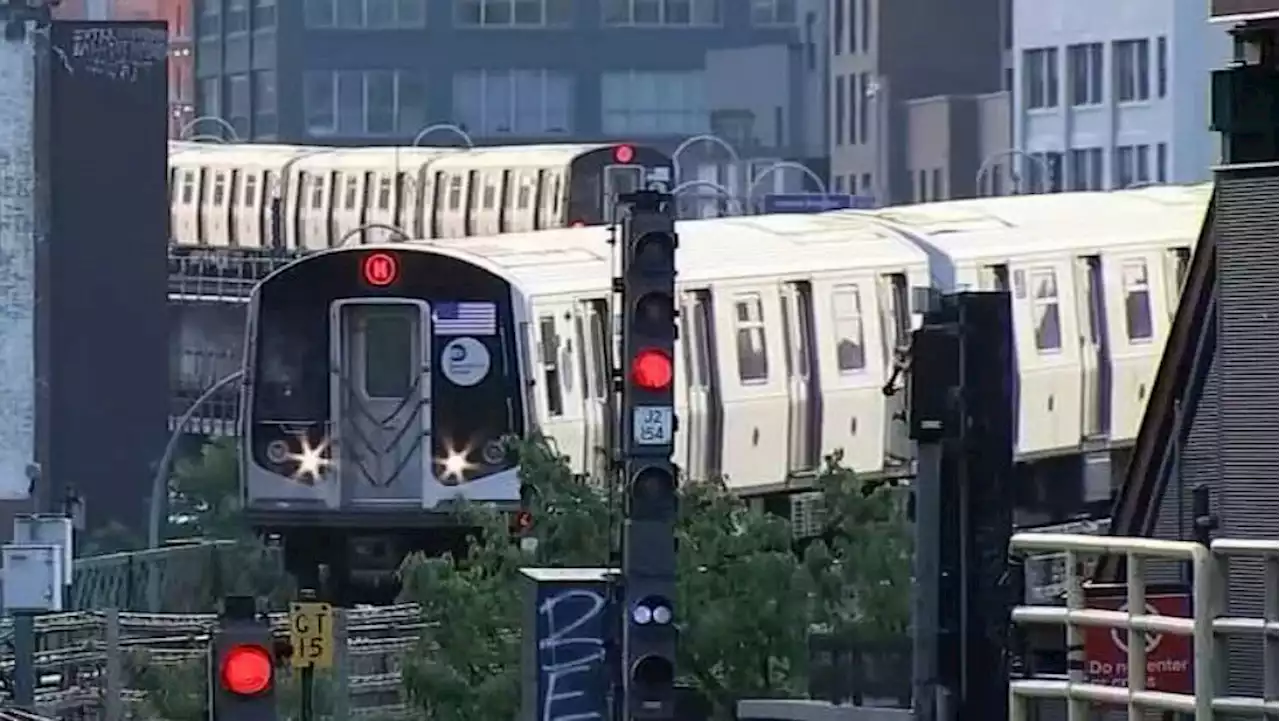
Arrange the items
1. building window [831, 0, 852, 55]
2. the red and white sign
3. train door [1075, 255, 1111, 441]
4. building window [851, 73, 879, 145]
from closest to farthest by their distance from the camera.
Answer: the red and white sign
train door [1075, 255, 1111, 441]
building window [851, 73, 879, 145]
building window [831, 0, 852, 55]

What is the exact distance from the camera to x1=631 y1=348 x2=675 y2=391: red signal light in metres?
15.6

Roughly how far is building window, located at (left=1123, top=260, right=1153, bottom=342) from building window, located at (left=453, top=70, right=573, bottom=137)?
70.6 meters

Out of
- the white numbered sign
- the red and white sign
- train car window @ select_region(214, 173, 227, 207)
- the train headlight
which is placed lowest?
the red and white sign

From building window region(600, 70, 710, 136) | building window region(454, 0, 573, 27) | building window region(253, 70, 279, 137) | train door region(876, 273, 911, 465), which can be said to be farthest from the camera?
building window region(454, 0, 573, 27)

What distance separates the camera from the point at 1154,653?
1262 cm

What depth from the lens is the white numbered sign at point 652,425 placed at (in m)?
15.6

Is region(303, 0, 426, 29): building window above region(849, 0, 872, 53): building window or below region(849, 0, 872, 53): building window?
above

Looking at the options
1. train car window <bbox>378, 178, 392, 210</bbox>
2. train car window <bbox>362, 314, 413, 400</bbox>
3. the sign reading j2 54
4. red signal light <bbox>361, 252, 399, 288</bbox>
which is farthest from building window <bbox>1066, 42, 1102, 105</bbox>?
the sign reading j2 54

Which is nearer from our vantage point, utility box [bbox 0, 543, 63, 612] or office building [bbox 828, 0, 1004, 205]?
utility box [bbox 0, 543, 63, 612]

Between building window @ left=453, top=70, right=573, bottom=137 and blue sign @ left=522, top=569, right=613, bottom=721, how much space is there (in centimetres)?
8618

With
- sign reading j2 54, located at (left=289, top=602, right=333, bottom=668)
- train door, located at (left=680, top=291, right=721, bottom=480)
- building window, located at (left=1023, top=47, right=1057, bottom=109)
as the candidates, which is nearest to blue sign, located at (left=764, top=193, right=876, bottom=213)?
building window, located at (left=1023, top=47, right=1057, bottom=109)

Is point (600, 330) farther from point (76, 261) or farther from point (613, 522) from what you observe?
point (76, 261)

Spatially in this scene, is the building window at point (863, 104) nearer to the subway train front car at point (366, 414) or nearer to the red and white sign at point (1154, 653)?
the subway train front car at point (366, 414)

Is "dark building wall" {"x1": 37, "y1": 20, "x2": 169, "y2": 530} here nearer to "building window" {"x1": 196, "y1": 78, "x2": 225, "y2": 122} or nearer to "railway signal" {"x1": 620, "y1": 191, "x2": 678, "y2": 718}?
"railway signal" {"x1": 620, "y1": 191, "x2": 678, "y2": 718}
